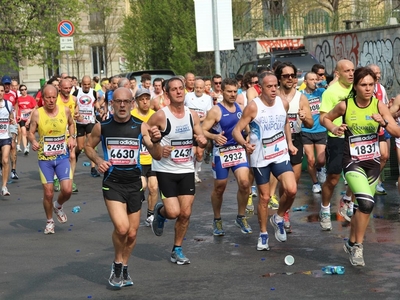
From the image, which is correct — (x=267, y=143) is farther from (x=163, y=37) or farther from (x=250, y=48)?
(x=163, y=37)

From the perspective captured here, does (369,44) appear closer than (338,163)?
No

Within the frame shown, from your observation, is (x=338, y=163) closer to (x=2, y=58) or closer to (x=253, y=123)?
(x=253, y=123)

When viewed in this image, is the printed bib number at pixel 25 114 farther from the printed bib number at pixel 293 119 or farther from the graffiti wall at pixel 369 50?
the printed bib number at pixel 293 119

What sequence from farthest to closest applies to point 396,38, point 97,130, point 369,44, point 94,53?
point 94,53, point 369,44, point 396,38, point 97,130

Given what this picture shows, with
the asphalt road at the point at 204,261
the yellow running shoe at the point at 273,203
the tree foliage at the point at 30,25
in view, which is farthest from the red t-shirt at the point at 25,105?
the tree foliage at the point at 30,25

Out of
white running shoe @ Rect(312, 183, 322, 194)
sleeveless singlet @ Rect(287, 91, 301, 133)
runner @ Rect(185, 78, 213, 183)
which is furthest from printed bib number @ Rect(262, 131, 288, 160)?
runner @ Rect(185, 78, 213, 183)

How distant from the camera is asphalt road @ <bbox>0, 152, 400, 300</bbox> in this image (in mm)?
8141

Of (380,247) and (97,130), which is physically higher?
(97,130)

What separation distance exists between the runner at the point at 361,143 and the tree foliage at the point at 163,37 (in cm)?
3185

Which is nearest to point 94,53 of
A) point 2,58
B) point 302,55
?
point 2,58

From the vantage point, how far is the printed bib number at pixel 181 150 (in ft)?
31.2

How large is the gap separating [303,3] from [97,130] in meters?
37.2

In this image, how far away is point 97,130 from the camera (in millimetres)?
8742

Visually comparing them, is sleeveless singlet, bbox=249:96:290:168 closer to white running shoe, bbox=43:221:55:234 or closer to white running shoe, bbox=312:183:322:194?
white running shoe, bbox=43:221:55:234
